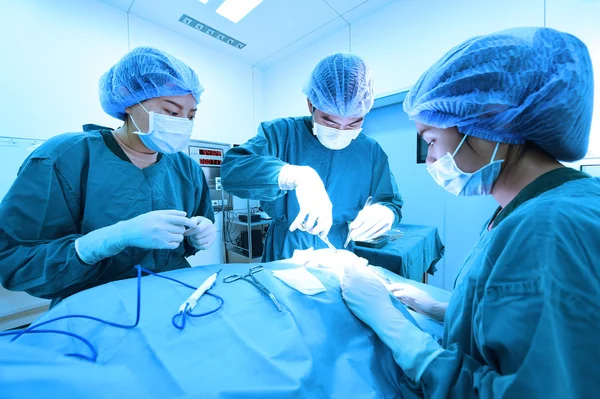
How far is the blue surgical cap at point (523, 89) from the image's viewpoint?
1.71 feet

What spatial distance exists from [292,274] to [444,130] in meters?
0.66

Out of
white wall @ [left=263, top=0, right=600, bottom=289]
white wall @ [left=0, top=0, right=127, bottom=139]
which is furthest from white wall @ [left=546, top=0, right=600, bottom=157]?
white wall @ [left=0, top=0, right=127, bottom=139]

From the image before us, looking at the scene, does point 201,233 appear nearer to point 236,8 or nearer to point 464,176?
point 464,176

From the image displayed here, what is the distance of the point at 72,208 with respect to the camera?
2.80 ft

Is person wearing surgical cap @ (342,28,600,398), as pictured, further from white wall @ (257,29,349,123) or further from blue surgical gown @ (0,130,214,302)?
white wall @ (257,29,349,123)

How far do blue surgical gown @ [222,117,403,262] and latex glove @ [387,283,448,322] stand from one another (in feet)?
1.44

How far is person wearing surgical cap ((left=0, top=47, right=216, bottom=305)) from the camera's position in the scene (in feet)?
2.48

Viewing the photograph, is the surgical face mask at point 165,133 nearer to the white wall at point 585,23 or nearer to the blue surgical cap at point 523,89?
the blue surgical cap at point 523,89

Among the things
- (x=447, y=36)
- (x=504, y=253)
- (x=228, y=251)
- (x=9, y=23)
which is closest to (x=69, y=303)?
(x=504, y=253)

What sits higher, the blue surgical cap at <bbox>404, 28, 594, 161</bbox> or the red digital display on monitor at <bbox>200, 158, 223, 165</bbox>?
the red digital display on monitor at <bbox>200, 158, 223, 165</bbox>

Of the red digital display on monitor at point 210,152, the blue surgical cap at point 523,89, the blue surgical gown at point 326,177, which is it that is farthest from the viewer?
the red digital display on monitor at point 210,152

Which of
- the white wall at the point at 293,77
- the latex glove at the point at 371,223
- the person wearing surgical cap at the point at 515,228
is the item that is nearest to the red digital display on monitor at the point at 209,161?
the white wall at the point at 293,77

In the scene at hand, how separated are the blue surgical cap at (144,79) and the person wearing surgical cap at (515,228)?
34.7 inches

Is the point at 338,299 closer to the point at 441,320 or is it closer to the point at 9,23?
the point at 441,320
